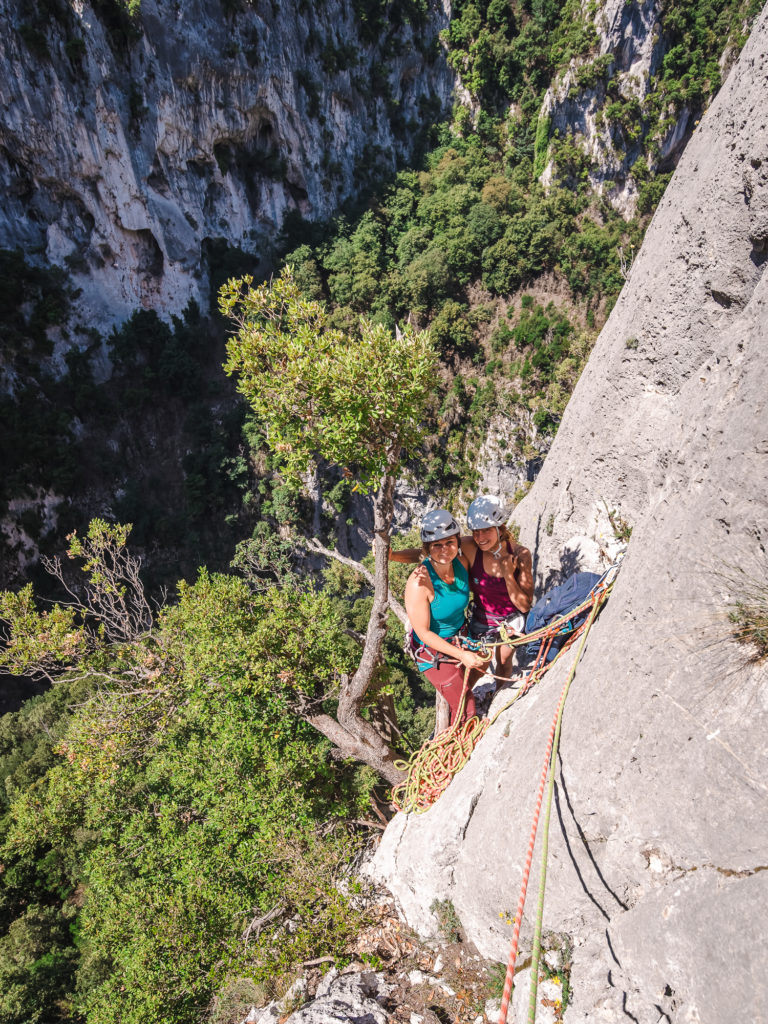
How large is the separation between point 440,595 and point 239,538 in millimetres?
26678

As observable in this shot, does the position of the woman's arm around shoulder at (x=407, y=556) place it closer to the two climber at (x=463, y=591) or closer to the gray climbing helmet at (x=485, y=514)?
the two climber at (x=463, y=591)

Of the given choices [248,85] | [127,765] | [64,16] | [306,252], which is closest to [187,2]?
[248,85]

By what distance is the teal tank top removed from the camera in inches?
179

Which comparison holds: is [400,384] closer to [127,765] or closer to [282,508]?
[127,765]

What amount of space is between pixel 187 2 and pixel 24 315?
18906 millimetres

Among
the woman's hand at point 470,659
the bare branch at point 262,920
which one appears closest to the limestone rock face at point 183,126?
the bare branch at point 262,920

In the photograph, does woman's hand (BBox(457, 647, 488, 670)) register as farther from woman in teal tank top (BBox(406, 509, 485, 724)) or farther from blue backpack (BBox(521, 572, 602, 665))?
blue backpack (BBox(521, 572, 602, 665))

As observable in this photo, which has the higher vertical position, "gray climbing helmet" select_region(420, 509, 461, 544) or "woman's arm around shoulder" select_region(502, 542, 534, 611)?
"gray climbing helmet" select_region(420, 509, 461, 544)

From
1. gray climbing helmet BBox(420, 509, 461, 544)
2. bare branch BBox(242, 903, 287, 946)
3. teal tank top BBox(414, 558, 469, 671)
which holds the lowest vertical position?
bare branch BBox(242, 903, 287, 946)

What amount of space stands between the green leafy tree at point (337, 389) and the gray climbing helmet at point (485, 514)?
1.04m

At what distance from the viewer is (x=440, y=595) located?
4.55 metres

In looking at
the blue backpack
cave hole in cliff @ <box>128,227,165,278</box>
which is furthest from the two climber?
cave hole in cliff @ <box>128,227,165,278</box>

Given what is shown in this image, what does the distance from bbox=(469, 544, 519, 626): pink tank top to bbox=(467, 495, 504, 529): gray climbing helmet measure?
622mm

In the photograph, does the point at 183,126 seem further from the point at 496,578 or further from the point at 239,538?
the point at 496,578
